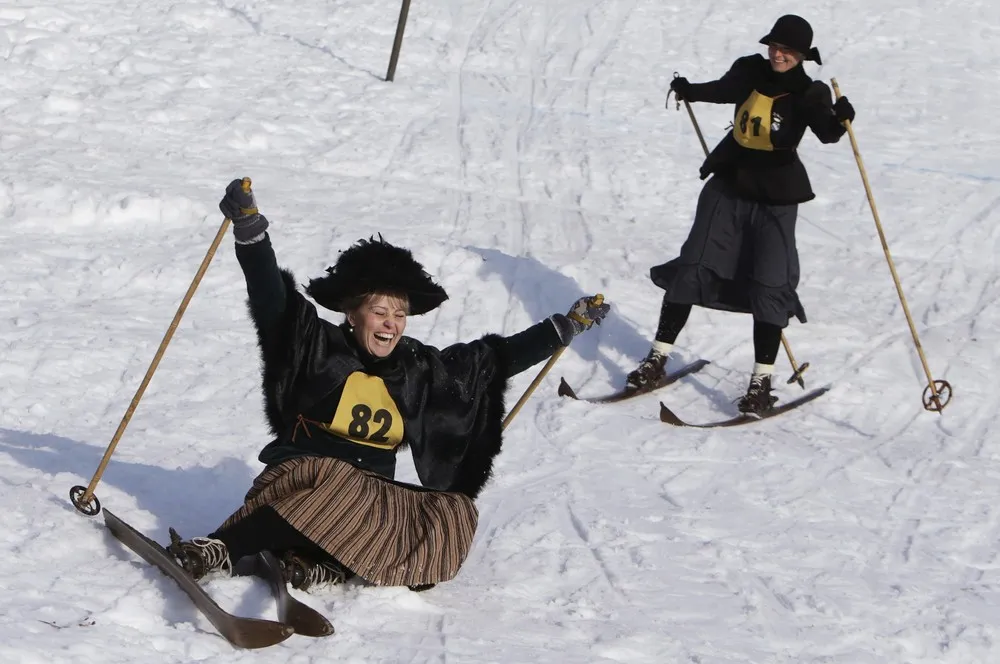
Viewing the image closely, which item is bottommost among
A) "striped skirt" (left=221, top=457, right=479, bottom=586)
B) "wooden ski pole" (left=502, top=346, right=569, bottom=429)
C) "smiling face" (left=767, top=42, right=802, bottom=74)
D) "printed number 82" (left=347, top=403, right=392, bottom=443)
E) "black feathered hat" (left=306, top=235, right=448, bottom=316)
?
"striped skirt" (left=221, top=457, right=479, bottom=586)

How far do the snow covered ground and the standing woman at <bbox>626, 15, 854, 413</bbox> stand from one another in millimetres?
405

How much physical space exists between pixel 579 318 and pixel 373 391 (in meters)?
0.78

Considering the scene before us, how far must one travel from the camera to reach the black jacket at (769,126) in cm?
630

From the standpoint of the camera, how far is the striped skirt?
3951mm

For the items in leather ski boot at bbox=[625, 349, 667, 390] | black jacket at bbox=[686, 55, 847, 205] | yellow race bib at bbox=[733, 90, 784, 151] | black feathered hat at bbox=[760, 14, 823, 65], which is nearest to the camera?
black feathered hat at bbox=[760, 14, 823, 65]

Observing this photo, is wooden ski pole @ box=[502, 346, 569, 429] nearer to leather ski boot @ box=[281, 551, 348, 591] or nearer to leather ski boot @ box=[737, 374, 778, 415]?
leather ski boot @ box=[281, 551, 348, 591]

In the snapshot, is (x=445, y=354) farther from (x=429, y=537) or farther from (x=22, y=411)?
(x=22, y=411)

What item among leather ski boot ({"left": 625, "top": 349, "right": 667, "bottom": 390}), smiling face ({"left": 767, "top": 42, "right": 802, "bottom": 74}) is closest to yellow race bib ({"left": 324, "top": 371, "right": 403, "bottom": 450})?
leather ski boot ({"left": 625, "top": 349, "right": 667, "bottom": 390})

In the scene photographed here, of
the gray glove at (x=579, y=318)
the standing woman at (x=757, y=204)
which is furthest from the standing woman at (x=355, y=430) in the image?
the standing woman at (x=757, y=204)

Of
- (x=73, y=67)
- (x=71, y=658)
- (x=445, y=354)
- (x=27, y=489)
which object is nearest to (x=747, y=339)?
(x=445, y=354)

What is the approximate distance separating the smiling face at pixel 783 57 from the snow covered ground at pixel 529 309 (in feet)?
5.40

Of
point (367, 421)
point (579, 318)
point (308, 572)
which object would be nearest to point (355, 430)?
point (367, 421)

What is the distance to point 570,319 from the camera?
4.53 m

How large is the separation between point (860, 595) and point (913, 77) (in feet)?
28.4
